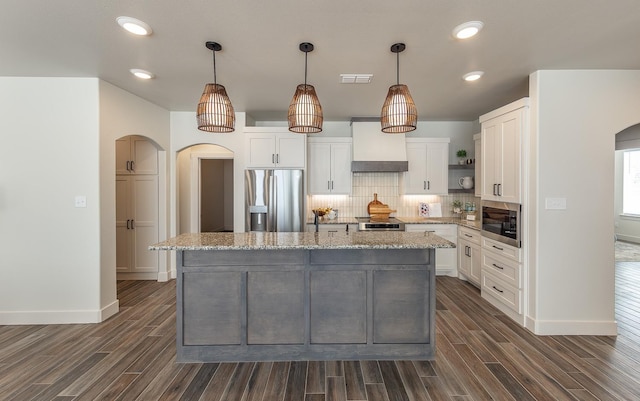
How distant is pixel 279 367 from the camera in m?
2.53

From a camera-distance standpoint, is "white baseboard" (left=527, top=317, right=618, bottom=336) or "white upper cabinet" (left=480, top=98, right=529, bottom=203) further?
"white upper cabinet" (left=480, top=98, right=529, bottom=203)

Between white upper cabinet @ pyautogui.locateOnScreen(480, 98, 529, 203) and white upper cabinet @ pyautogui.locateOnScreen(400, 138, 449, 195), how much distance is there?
4.13 ft

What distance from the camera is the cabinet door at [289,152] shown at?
473cm

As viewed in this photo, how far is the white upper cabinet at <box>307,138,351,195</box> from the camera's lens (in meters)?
5.23

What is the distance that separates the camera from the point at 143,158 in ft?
15.6

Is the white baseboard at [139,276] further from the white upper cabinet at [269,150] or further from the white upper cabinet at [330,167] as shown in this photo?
the white upper cabinet at [330,167]

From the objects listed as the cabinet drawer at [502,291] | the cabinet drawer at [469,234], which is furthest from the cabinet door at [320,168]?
the cabinet drawer at [502,291]

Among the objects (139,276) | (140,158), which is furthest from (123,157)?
(139,276)

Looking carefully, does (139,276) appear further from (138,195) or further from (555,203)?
(555,203)

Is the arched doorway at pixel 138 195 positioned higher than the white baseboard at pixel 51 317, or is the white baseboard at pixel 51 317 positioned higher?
the arched doorway at pixel 138 195

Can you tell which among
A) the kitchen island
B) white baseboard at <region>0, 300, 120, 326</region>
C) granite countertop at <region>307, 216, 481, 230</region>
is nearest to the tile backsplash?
granite countertop at <region>307, 216, 481, 230</region>

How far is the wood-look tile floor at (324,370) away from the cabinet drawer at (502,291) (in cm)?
24

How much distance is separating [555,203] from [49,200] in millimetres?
5460

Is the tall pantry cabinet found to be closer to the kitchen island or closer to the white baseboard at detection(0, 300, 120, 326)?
the white baseboard at detection(0, 300, 120, 326)
